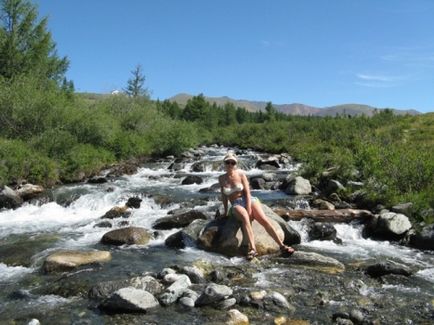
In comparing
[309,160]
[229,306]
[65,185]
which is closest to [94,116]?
[65,185]

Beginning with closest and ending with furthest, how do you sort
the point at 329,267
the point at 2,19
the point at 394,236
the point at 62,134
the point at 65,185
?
the point at 329,267 → the point at 394,236 → the point at 65,185 → the point at 62,134 → the point at 2,19

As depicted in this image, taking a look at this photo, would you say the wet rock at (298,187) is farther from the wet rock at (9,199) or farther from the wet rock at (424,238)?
the wet rock at (9,199)

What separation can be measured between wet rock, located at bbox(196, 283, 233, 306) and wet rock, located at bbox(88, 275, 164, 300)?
3.93 ft

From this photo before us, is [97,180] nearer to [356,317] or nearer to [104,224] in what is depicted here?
[104,224]

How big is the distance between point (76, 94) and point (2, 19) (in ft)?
42.1

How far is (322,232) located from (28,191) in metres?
Result: 16.0

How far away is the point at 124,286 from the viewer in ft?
35.1

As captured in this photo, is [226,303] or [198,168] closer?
[226,303]

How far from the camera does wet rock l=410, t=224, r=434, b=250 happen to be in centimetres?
1475

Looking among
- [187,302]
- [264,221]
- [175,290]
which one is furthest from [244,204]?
[187,302]

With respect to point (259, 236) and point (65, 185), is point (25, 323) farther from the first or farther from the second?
point (65, 185)

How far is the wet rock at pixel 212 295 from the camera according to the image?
9828 mm

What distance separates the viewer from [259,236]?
13.7m

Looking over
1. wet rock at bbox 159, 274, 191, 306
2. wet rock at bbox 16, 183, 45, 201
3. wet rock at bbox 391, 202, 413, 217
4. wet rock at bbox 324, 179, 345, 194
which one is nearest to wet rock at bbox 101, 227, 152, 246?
wet rock at bbox 159, 274, 191, 306
